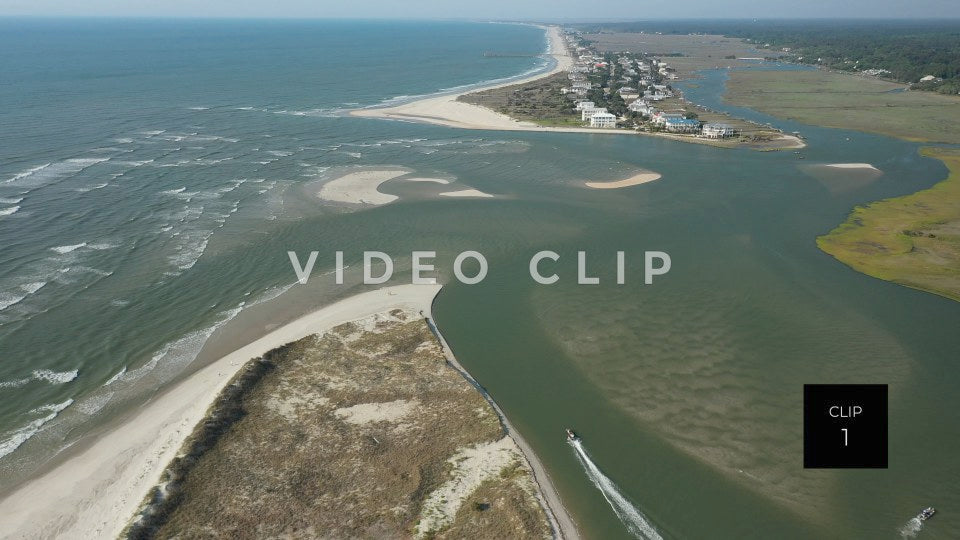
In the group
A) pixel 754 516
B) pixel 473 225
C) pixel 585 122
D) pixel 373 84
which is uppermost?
pixel 373 84

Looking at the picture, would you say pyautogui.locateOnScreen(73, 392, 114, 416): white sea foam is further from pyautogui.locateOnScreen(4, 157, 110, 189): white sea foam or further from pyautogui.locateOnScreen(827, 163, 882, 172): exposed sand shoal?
pyautogui.locateOnScreen(827, 163, 882, 172): exposed sand shoal

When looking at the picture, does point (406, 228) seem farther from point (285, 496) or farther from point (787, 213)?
point (787, 213)

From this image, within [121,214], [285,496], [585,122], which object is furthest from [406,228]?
[585,122]

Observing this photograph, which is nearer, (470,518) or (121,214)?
(470,518)

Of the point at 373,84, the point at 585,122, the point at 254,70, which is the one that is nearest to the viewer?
the point at 585,122

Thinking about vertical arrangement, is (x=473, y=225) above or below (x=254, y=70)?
below

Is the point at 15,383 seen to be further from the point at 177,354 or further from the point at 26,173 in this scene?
the point at 26,173

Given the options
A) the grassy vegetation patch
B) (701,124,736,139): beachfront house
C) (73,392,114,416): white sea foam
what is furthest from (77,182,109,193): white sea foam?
the grassy vegetation patch

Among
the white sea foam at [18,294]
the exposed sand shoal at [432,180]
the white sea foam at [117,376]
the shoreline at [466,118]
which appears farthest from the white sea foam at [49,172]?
the shoreline at [466,118]
